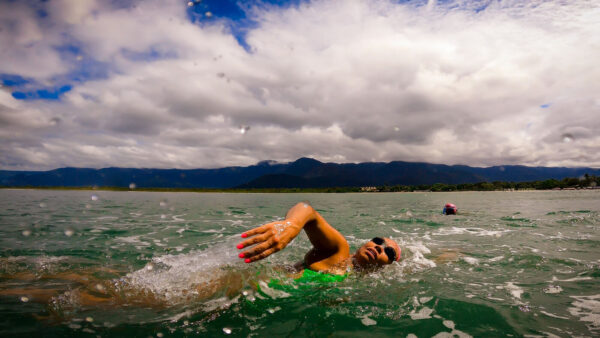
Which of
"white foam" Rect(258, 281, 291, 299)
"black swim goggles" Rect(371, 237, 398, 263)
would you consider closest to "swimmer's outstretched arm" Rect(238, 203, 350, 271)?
A: "black swim goggles" Rect(371, 237, 398, 263)

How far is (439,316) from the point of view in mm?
4305

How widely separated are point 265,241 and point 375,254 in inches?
149

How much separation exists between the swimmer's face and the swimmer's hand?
125 inches

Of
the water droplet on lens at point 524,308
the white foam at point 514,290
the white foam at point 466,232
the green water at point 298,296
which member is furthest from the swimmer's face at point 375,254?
the white foam at point 466,232

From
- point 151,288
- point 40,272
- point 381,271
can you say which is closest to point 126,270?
point 40,272

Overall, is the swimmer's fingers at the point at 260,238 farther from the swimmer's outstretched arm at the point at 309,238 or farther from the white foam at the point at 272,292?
the white foam at the point at 272,292

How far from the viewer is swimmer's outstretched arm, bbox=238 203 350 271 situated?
11.3 ft

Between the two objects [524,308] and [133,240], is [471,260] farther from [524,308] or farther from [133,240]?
[133,240]

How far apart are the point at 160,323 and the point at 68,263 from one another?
18.7 feet

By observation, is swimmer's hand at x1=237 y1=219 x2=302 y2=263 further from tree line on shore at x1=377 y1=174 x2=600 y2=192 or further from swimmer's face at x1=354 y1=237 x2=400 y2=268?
tree line on shore at x1=377 y1=174 x2=600 y2=192

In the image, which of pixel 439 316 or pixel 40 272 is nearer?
pixel 439 316

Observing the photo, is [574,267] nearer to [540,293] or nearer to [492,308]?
[540,293]

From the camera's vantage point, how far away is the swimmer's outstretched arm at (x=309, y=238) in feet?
11.3

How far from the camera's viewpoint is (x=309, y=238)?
5.59 m
